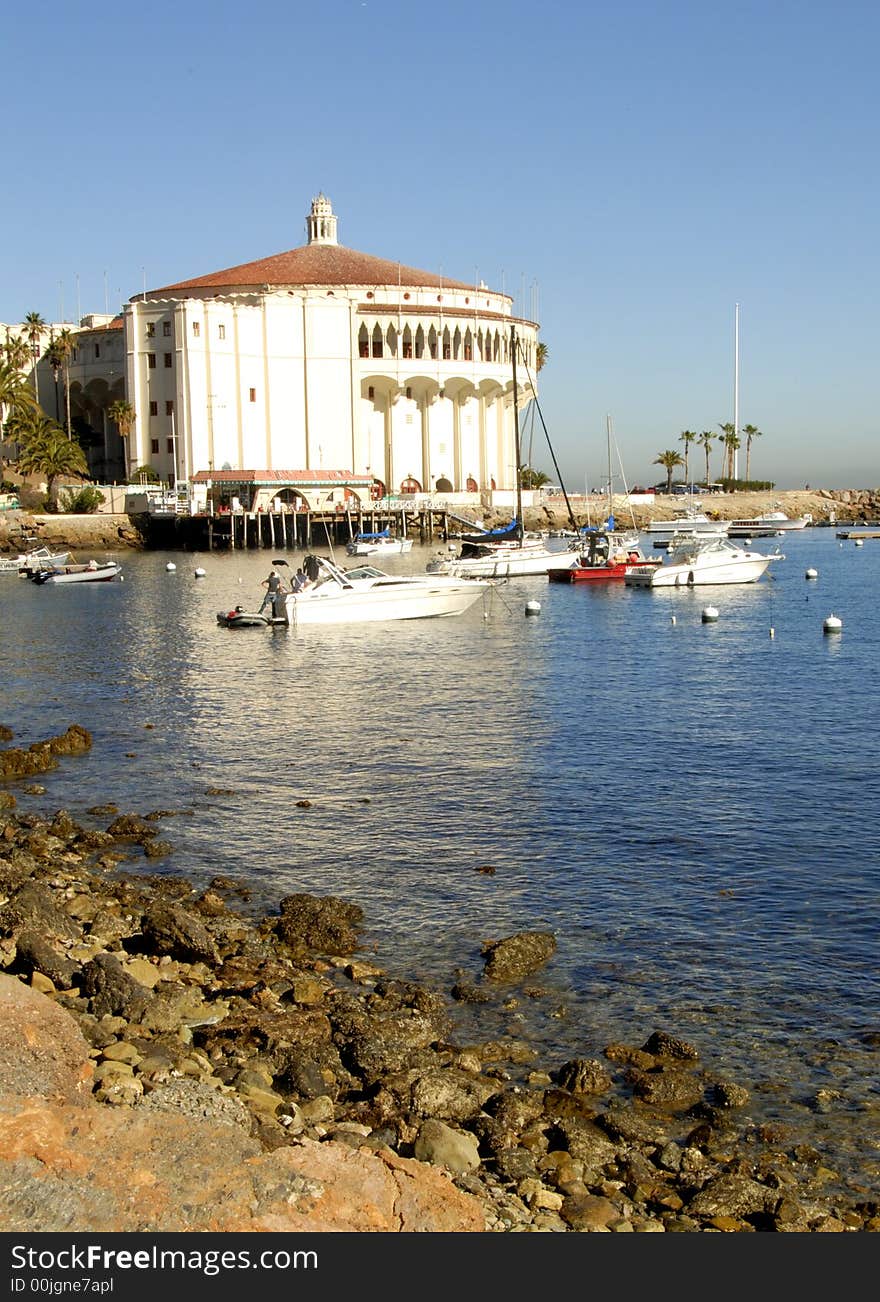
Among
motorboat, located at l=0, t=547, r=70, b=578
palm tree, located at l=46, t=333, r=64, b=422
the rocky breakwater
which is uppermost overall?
palm tree, located at l=46, t=333, r=64, b=422

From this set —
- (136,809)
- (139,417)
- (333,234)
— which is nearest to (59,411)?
(139,417)

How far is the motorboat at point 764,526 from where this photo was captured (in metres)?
146

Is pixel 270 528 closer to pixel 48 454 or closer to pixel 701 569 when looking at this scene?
pixel 48 454

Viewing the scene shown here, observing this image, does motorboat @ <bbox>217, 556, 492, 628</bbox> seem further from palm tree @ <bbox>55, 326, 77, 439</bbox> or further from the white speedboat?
the white speedboat

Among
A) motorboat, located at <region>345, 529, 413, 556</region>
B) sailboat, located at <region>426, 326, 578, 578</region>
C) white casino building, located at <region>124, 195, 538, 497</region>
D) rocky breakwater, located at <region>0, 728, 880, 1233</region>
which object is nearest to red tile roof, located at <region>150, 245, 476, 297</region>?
white casino building, located at <region>124, 195, 538, 497</region>

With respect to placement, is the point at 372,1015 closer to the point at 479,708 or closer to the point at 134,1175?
the point at 134,1175

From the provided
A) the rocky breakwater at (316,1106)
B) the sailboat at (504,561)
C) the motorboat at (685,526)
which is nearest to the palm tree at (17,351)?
the sailboat at (504,561)

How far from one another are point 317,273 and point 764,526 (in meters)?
57.2

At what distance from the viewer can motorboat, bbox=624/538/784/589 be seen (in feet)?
238

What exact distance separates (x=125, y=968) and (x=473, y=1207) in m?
6.36

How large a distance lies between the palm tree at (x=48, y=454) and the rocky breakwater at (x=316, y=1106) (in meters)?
105

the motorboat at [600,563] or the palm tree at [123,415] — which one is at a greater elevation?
the palm tree at [123,415]

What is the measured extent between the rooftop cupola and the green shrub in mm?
45727

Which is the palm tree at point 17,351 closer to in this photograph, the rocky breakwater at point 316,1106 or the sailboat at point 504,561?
the sailboat at point 504,561
